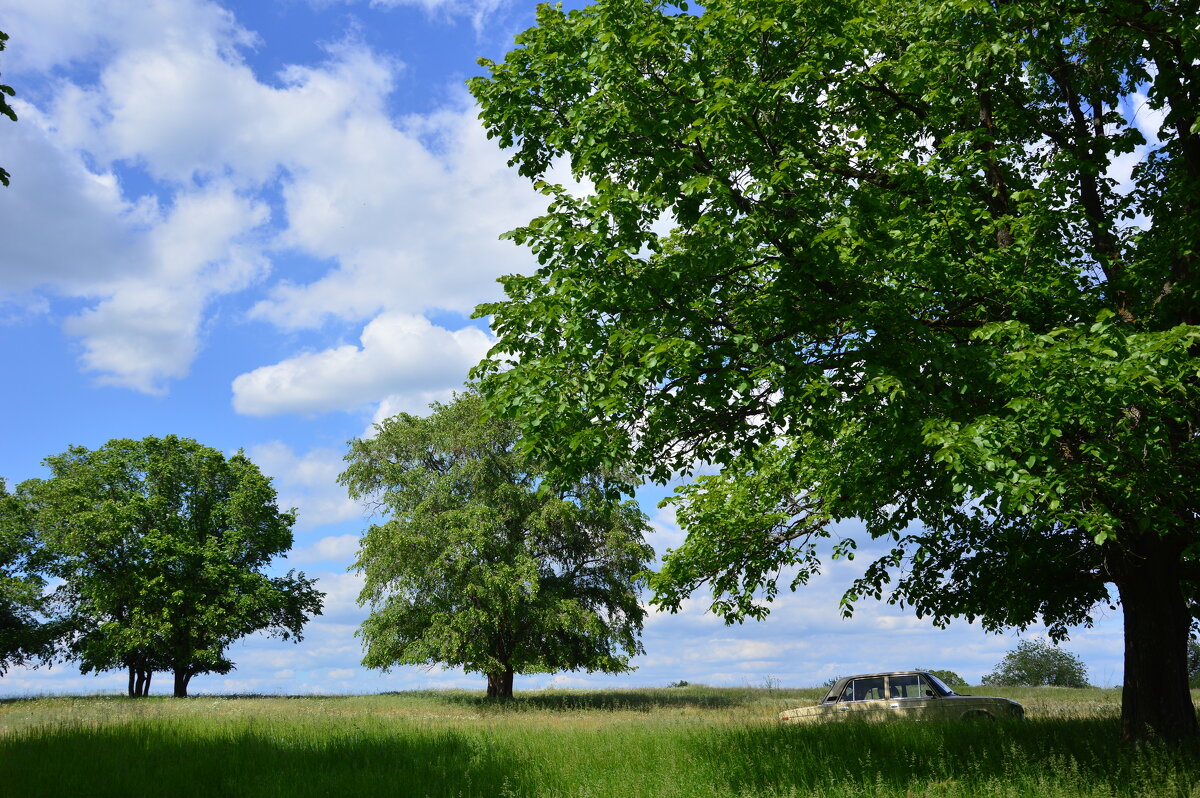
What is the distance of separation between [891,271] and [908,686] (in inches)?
512

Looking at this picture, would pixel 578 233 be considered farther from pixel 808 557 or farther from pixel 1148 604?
pixel 1148 604

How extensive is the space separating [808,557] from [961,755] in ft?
14.2

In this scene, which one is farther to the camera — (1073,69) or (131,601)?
(131,601)

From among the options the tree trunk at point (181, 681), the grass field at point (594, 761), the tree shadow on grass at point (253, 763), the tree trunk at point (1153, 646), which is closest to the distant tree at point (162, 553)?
the tree trunk at point (181, 681)

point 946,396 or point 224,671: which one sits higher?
point 946,396

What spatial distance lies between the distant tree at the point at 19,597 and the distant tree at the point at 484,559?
744 inches

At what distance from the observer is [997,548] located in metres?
15.8

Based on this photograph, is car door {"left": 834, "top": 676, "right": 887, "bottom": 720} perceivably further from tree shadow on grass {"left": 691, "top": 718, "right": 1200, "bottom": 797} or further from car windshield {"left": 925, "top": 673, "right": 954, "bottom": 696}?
tree shadow on grass {"left": 691, "top": 718, "right": 1200, "bottom": 797}

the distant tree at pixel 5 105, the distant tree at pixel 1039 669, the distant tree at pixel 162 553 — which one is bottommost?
the distant tree at pixel 1039 669

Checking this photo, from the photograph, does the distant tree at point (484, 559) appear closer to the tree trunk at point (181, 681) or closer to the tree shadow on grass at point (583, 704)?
the tree shadow on grass at point (583, 704)

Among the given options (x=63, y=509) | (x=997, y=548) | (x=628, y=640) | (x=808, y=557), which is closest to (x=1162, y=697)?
(x=997, y=548)

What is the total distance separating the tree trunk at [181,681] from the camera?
4131 centimetres

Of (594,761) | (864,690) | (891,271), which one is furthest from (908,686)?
(891,271)

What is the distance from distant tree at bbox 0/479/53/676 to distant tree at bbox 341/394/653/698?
62.0 ft
